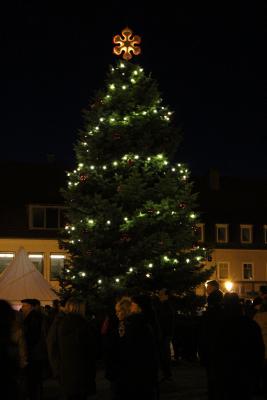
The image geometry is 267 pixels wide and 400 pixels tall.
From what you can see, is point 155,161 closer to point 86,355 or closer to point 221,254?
point 86,355

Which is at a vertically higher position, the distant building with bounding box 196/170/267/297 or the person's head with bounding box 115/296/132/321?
the distant building with bounding box 196/170/267/297

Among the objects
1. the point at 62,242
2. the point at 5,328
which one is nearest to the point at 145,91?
the point at 62,242

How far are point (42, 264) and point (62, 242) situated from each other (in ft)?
79.3

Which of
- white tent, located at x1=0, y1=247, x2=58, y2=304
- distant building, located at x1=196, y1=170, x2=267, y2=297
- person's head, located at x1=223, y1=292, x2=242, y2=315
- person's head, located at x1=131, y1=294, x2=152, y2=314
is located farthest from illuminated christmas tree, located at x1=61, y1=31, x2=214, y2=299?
distant building, located at x1=196, y1=170, x2=267, y2=297

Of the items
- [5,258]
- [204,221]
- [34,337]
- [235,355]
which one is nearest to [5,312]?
[235,355]

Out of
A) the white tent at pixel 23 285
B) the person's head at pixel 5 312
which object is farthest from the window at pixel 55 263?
the person's head at pixel 5 312

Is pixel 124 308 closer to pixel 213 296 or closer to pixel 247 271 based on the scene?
pixel 213 296

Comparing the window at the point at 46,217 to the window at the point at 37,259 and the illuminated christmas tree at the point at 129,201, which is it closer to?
the window at the point at 37,259

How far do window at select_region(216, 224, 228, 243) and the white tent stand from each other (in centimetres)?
3367

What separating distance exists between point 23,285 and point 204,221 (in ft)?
111

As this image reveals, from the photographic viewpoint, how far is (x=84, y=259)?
24125 millimetres

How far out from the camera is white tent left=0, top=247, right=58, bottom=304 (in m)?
22.0

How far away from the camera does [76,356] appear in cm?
1016

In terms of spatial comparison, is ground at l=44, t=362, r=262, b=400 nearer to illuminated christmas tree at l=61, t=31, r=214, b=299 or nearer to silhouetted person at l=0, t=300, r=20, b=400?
illuminated christmas tree at l=61, t=31, r=214, b=299
